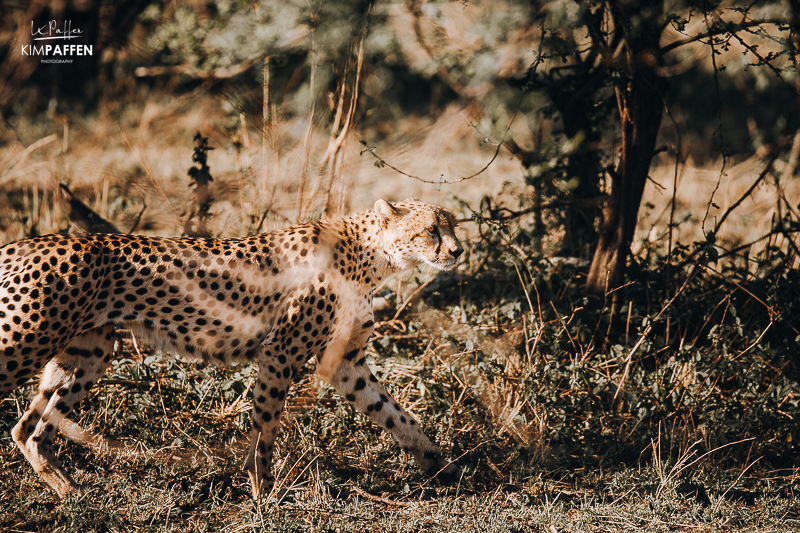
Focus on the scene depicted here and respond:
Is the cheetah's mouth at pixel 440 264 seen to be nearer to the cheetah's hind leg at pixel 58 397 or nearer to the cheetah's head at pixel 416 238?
the cheetah's head at pixel 416 238

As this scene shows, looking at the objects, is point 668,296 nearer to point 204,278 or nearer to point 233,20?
point 204,278

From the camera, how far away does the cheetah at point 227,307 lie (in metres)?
3.00

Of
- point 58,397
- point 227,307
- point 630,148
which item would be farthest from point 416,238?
point 58,397

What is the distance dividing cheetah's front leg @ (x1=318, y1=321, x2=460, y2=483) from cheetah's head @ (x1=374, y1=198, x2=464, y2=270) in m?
0.44

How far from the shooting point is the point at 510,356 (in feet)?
14.0

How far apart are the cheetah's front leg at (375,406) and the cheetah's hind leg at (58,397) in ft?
3.76

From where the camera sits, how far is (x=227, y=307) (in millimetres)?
3348

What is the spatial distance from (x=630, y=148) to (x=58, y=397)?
3.62 meters

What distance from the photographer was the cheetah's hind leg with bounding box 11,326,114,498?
10.7ft

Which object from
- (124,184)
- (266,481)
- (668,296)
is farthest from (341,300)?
(668,296)
